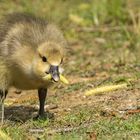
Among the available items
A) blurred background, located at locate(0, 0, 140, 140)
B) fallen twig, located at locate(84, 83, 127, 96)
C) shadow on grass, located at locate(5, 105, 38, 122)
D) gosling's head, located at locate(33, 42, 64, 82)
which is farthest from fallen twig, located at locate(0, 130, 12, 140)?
fallen twig, located at locate(84, 83, 127, 96)

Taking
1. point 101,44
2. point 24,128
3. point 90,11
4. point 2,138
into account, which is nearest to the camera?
point 2,138

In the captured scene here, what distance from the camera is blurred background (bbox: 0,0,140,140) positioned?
5594 millimetres

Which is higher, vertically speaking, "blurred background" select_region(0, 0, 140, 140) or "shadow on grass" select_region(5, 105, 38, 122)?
"blurred background" select_region(0, 0, 140, 140)

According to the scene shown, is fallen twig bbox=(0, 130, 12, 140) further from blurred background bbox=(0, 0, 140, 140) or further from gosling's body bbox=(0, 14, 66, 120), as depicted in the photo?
gosling's body bbox=(0, 14, 66, 120)

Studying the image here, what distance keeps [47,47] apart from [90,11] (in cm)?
547

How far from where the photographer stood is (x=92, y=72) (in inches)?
322

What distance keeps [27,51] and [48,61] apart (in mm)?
358

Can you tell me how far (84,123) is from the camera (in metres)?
5.79

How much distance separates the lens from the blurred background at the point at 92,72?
5.59m

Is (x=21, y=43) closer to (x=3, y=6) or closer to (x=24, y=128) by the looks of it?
(x=24, y=128)

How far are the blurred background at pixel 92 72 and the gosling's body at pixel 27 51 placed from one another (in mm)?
333

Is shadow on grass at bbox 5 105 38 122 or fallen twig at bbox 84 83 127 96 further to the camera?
fallen twig at bbox 84 83 127 96

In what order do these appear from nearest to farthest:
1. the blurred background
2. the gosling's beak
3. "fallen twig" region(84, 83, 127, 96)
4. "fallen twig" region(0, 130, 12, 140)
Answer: "fallen twig" region(0, 130, 12, 140), the gosling's beak, the blurred background, "fallen twig" region(84, 83, 127, 96)

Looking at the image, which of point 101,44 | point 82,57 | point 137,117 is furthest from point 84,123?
point 101,44
